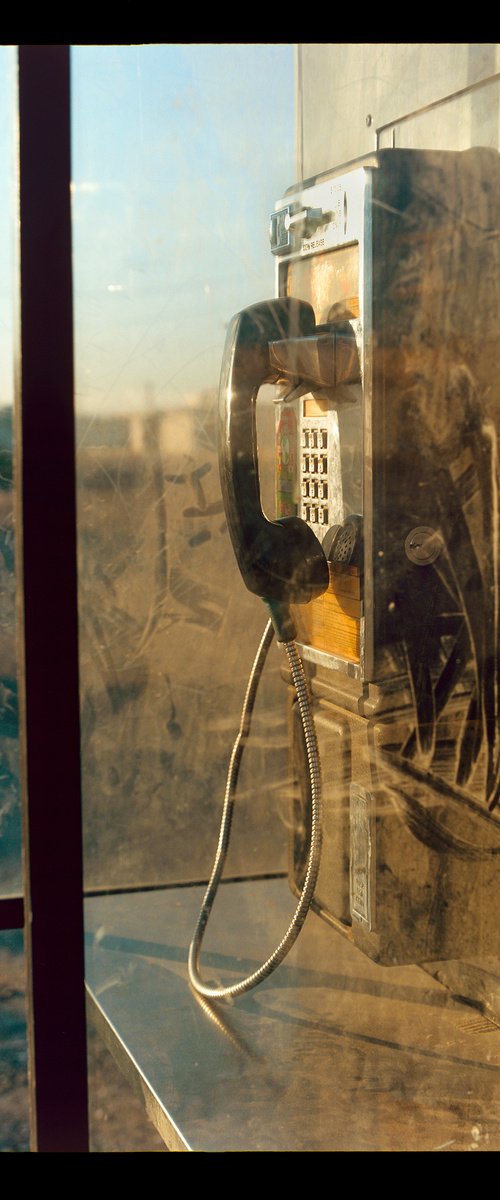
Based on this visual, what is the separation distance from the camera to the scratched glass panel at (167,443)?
1.49 meters

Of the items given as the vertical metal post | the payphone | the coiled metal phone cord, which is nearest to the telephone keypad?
the payphone

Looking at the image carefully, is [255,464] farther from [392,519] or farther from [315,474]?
[392,519]

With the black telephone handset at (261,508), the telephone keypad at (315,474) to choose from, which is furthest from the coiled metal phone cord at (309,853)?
the telephone keypad at (315,474)

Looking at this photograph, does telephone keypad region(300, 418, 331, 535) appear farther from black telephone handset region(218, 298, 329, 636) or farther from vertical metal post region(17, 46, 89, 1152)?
vertical metal post region(17, 46, 89, 1152)

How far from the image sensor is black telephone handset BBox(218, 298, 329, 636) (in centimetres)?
138

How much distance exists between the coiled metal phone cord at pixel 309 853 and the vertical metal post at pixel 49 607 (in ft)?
0.58

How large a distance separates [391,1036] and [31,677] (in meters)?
0.50

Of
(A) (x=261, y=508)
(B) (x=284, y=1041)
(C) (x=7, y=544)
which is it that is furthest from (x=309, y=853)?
(C) (x=7, y=544)

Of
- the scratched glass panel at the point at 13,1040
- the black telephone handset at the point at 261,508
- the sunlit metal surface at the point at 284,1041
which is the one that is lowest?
the scratched glass panel at the point at 13,1040

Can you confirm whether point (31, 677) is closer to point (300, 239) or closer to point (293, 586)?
point (293, 586)

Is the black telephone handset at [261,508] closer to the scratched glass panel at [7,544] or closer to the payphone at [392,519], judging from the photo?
the payphone at [392,519]

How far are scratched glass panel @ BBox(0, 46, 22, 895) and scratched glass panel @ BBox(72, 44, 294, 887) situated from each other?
8cm

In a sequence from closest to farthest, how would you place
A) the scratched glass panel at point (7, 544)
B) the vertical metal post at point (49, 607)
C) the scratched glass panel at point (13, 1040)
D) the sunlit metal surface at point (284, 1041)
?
the sunlit metal surface at point (284, 1041), the vertical metal post at point (49, 607), the scratched glass panel at point (7, 544), the scratched glass panel at point (13, 1040)
